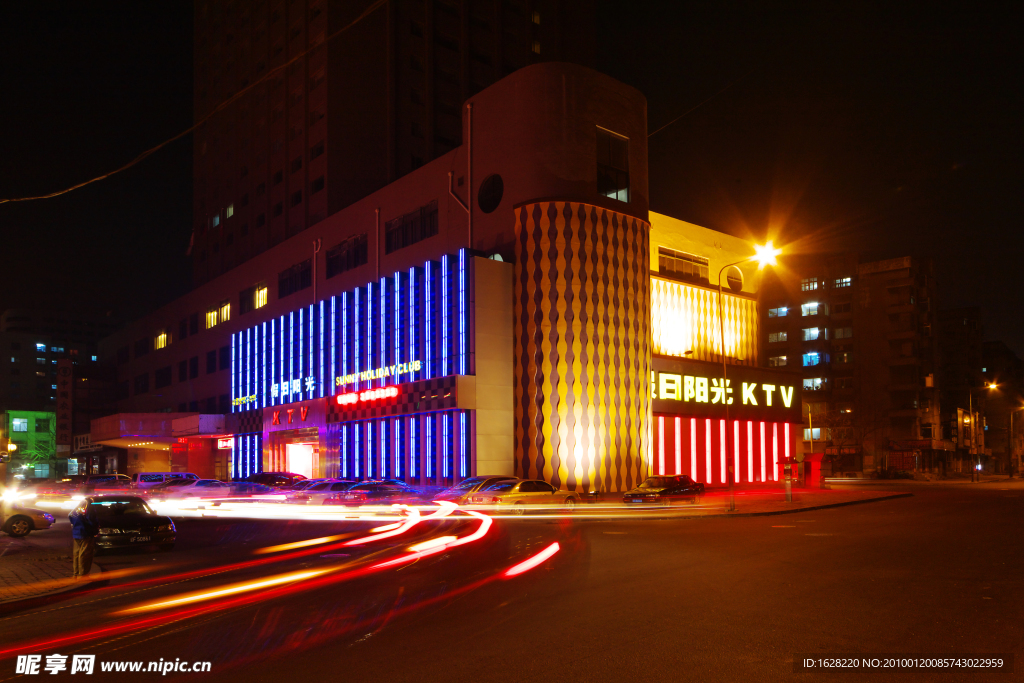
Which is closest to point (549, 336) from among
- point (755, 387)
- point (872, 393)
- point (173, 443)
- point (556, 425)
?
point (556, 425)

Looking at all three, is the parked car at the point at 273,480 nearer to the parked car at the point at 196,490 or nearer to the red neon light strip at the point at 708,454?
the parked car at the point at 196,490

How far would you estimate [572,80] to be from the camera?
1594 inches

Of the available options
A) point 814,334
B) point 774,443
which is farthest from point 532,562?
point 814,334

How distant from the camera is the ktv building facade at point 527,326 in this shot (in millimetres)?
39250

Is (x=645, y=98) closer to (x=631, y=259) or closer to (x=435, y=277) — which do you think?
(x=631, y=259)

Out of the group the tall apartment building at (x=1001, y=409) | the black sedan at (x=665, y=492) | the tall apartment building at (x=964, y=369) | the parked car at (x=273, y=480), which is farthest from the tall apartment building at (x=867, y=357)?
the parked car at (x=273, y=480)

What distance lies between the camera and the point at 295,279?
57.9 m

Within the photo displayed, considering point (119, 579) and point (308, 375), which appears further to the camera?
point (308, 375)

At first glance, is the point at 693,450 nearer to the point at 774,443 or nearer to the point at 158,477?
the point at 774,443

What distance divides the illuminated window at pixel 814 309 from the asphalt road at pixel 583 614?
8272 centimetres

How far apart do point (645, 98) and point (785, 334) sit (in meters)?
62.3

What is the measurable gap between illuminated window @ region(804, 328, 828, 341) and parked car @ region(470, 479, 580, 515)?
74063 mm

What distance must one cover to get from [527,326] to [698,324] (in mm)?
15805

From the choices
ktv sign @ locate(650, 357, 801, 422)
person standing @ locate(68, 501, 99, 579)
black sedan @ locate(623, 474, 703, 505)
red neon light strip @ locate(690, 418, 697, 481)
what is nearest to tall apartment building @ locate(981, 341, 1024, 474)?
ktv sign @ locate(650, 357, 801, 422)
